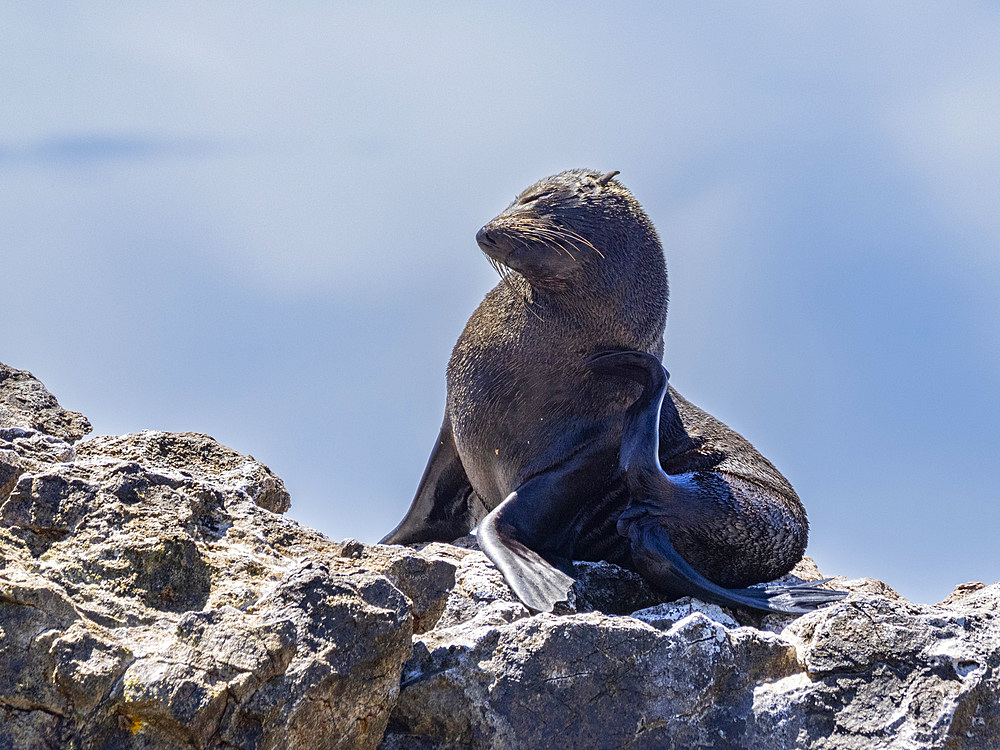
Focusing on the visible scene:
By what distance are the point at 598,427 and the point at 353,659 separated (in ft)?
11.4

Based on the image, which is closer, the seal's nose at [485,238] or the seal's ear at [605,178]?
the seal's nose at [485,238]

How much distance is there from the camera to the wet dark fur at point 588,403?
6.13 m

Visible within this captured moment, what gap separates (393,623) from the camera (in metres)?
3.18

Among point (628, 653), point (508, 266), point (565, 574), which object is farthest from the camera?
point (508, 266)

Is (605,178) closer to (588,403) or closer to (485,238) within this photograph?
(485,238)

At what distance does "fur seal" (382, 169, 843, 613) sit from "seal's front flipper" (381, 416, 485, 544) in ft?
1.24

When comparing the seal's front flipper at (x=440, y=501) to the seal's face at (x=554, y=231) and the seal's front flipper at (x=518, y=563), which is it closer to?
the seal's front flipper at (x=518, y=563)

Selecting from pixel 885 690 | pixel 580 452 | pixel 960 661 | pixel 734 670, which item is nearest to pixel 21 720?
pixel 734 670

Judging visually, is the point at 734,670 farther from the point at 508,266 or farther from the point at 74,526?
the point at 508,266

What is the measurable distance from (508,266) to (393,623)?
3.44 meters

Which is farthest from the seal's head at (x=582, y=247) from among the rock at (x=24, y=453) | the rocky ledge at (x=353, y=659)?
the rocky ledge at (x=353, y=659)

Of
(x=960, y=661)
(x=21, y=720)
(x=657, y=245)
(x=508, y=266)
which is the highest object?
(x=657, y=245)

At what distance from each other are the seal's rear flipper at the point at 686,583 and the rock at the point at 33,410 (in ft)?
9.87

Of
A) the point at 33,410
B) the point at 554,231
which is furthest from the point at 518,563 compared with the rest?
the point at 33,410
